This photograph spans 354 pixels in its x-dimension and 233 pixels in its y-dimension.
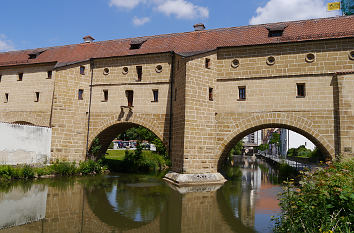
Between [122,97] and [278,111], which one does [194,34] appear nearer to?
[122,97]

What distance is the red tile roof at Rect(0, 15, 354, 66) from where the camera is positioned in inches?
613

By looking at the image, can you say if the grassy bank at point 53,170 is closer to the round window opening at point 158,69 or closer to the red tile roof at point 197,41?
the red tile roof at point 197,41

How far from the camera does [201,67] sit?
1609cm

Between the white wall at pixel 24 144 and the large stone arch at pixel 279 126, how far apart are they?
11089 millimetres

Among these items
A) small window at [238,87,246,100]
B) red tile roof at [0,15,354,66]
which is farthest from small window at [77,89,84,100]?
small window at [238,87,246,100]

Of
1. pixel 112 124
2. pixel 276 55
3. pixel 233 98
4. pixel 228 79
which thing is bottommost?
pixel 112 124

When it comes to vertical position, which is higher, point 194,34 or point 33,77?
point 194,34

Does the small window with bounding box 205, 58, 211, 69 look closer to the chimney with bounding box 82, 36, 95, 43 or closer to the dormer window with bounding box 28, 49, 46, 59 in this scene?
the chimney with bounding box 82, 36, 95, 43

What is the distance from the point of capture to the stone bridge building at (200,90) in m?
14.7

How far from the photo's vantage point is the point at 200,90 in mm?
15898

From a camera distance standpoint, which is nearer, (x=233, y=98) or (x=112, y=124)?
(x=233, y=98)

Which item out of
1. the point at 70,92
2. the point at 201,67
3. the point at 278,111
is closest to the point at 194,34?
the point at 201,67

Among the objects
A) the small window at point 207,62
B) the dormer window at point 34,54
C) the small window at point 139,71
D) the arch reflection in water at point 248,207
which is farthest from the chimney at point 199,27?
the dormer window at point 34,54

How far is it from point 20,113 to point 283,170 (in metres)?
19.6
